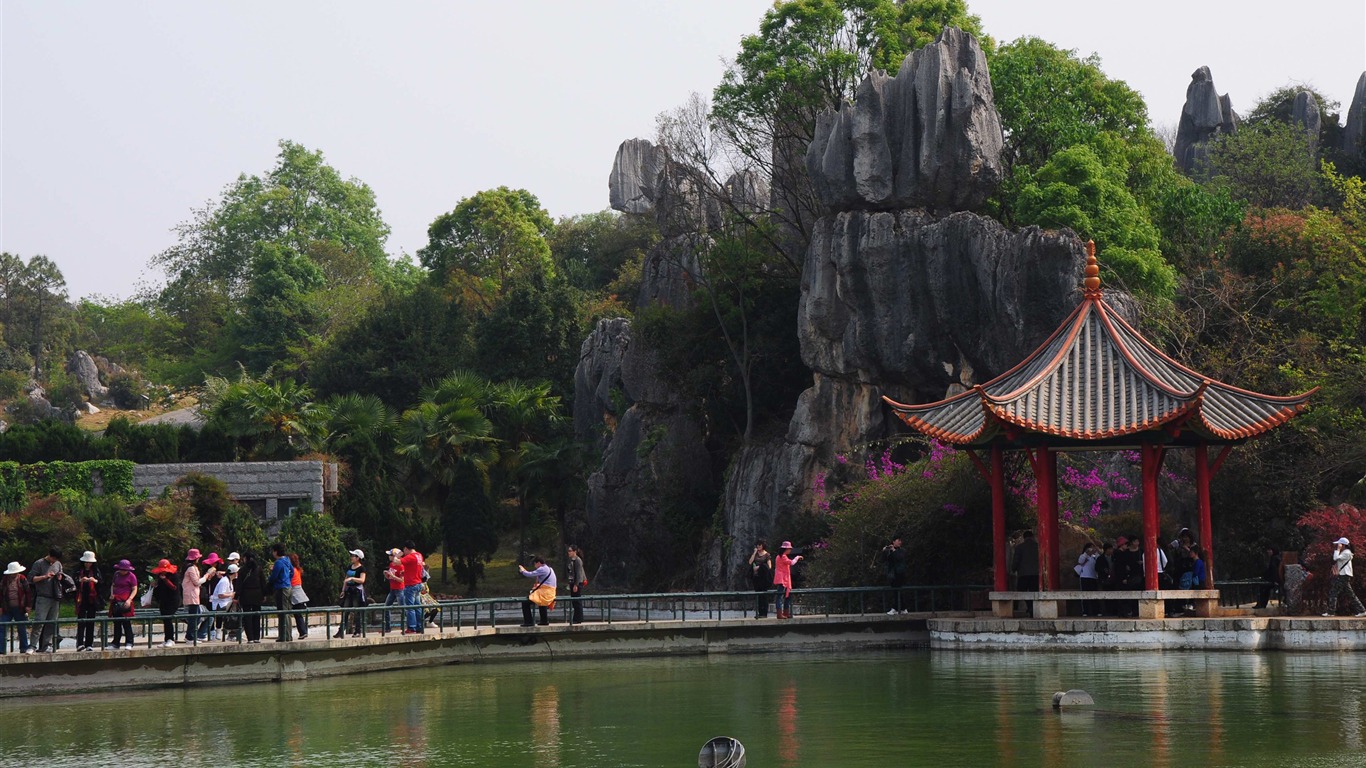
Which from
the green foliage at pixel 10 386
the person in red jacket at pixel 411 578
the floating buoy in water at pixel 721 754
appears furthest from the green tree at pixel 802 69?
the green foliage at pixel 10 386

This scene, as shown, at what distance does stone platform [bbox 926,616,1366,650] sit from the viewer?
26.8 meters

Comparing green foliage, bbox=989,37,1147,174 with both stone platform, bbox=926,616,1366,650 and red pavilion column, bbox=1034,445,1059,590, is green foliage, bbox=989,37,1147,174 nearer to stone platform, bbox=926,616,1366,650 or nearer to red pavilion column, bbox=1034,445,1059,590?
red pavilion column, bbox=1034,445,1059,590

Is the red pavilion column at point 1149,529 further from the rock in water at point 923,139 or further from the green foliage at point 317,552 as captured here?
the green foliage at point 317,552

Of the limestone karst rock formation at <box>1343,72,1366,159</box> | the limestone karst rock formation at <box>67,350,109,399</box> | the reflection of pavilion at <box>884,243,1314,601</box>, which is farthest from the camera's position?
the limestone karst rock formation at <box>67,350,109,399</box>

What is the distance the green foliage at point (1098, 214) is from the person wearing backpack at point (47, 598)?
27527mm

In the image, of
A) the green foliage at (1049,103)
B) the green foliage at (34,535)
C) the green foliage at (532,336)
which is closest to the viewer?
the green foliage at (34,535)

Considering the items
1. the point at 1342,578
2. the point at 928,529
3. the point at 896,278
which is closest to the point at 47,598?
the point at 928,529

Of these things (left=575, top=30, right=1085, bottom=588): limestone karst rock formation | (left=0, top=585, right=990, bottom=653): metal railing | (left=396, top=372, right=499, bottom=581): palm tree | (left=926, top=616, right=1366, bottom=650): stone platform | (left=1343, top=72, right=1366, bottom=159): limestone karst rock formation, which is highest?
(left=1343, top=72, right=1366, bottom=159): limestone karst rock formation

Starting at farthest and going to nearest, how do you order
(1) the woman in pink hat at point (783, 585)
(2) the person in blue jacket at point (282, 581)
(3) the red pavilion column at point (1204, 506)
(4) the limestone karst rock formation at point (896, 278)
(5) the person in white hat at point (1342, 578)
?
(4) the limestone karst rock formation at point (896, 278) → (1) the woman in pink hat at point (783, 585) → (3) the red pavilion column at point (1204, 506) → (5) the person in white hat at point (1342, 578) → (2) the person in blue jacket at point (282, 581)

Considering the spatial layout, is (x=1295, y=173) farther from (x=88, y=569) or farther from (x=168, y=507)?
(x=88, y=569)

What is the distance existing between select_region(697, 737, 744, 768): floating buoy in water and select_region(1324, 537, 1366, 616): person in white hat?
15485 millimetres

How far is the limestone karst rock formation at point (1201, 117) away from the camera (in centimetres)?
8238

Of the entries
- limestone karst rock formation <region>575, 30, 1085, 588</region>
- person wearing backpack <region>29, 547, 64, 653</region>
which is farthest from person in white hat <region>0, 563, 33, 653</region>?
limestone karst rock formation <region>575, 30, 1085, 588</region>

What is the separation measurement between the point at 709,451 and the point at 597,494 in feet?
12.6
